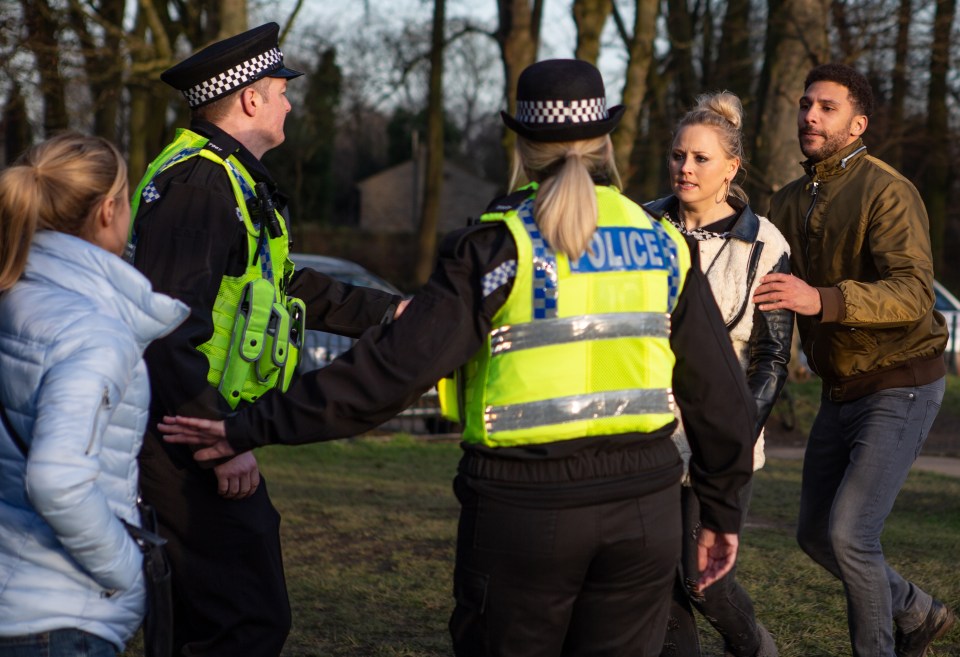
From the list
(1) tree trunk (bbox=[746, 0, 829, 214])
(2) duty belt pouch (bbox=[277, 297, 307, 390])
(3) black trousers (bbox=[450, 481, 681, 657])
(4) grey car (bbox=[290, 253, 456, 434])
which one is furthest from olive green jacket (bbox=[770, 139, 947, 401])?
(1) tree trunk (bbox=[746, 0, 829, 214])

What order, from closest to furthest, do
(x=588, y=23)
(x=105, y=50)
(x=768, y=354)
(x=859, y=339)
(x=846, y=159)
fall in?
(x=768, y=354) < (x=859, y=339) < (x=846, y=159) < (x=105, y=50) < (x=588, y=23)

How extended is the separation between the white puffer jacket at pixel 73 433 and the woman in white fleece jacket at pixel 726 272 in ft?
6.47

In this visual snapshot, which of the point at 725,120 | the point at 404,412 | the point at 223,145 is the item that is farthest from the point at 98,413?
the point at 404,412

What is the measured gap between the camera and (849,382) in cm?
442

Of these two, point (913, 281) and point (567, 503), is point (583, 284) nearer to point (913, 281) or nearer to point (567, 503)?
point (567, 503)

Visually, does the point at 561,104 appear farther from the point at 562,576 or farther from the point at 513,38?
the point at 513,38

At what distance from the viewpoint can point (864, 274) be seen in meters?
4.46

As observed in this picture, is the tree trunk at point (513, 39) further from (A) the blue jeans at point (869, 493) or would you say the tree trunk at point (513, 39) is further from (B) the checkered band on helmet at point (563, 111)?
(B) the checkered band on helmet at point (563, 111)

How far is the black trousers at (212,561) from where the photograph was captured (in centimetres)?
345

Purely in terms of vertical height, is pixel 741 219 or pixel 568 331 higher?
pixel 741 219

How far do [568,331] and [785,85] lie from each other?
11418 mm

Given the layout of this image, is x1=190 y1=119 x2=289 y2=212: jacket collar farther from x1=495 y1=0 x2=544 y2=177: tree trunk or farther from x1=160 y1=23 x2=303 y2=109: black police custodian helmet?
x1=495 y1=0 x2=544 y2=177: tree trunk

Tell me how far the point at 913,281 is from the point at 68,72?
15.1m

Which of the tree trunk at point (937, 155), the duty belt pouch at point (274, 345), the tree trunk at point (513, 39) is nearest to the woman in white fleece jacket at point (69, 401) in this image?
the duty belt pouch at point (274, 345)
